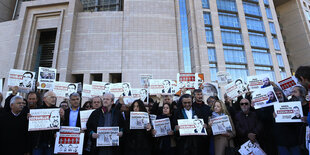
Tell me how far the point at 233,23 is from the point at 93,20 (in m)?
22.8

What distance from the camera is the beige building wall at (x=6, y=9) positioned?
3083cm

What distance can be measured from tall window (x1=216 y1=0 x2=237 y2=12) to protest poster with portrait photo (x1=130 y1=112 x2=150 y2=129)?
28.1 meters

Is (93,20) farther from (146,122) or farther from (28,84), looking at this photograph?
(146,122)

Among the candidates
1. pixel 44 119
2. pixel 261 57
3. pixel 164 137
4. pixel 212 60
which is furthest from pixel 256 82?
pixel 261 57

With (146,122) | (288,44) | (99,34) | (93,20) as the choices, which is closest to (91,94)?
(146,122)

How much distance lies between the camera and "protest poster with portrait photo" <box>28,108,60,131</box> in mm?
4016

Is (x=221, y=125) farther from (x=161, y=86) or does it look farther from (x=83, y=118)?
(x=161, y=86)

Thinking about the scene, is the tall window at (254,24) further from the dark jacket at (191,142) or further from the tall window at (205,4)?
the dark jacket at (191,142)

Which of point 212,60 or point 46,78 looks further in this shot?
point 212,60

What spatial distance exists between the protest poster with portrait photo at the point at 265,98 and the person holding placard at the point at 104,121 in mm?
4186

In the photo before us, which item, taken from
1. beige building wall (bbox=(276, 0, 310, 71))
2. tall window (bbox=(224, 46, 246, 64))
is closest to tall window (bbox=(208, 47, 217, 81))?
tall window (bbox=(224, 46, 246, 64))

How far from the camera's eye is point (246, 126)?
4.50 metres

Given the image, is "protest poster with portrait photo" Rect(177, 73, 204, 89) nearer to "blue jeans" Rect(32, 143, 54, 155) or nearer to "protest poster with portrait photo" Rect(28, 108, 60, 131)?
"protest poster with portrait photo" Rect(28, 108, 60, 131)

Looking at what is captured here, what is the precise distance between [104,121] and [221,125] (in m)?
3.13
